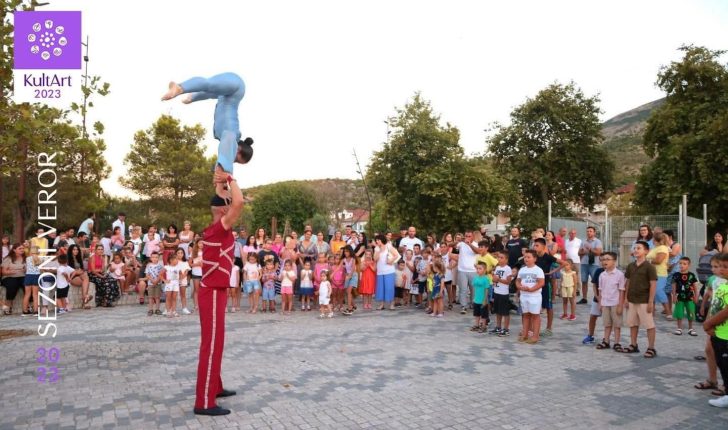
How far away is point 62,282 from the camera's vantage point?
36.9 feet

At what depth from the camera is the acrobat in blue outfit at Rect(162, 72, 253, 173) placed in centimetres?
471

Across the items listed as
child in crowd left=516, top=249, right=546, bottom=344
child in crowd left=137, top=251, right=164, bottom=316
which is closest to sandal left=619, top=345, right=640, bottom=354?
child in crowd left=516, top=249, right=546, bottom=344

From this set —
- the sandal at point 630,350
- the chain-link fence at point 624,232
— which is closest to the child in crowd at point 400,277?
the sandal at point 630,350

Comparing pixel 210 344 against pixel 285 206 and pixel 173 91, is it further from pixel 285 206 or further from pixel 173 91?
pixel 285 206

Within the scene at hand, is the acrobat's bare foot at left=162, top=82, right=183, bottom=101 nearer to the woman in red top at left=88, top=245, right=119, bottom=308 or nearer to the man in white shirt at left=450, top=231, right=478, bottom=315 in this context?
the man in white shirt at left=450, top=231, right=478, bottom=315

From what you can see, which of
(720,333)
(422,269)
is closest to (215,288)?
(720,333)

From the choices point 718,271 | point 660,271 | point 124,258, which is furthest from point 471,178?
point 718,271

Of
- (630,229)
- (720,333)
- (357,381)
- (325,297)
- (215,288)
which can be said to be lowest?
(357,381)

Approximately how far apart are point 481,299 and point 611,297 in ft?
7.76

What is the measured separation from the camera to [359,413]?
5.06m

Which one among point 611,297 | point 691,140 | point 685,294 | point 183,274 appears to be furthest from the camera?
point 691,140

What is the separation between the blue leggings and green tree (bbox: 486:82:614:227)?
32016 millimetres

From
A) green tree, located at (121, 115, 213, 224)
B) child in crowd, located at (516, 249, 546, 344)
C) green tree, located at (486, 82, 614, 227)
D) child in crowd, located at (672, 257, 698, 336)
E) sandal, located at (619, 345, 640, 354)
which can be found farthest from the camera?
green tree, located at (121, 115, 213, 224)

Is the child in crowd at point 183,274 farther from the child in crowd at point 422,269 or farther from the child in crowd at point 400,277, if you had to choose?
the child in crowd at point 422,269
